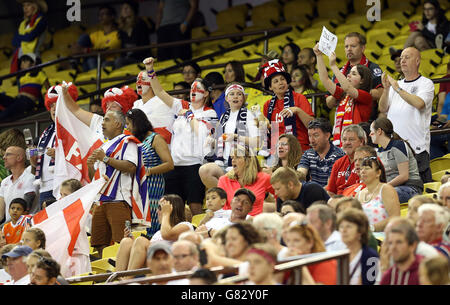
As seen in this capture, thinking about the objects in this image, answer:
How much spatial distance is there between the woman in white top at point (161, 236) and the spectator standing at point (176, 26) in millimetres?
5751

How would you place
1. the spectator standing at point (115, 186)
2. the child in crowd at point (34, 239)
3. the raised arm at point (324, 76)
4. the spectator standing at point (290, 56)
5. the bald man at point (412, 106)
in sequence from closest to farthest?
the child in crowd at point (34, 239) < the spectator standing at point (115, 186) < the bald man at point (412, 106) < the raised arm at point (324, 76) < the spectator standing at point (290, 56)

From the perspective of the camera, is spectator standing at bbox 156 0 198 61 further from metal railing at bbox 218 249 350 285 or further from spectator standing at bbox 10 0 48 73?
metal railing at bbox 218 249 350 285

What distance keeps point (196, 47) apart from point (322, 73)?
5637 mm

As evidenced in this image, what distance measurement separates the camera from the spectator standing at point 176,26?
45.6 feet

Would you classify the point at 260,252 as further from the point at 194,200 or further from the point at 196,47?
the point at 196,47

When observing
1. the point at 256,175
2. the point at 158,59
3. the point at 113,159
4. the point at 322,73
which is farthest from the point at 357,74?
the point at 158,59

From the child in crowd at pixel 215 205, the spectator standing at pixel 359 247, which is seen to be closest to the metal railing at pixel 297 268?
the spectator standing at pixel 359 247

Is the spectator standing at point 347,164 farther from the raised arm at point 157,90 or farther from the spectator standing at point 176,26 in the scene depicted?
the spectator standing at point 176,26

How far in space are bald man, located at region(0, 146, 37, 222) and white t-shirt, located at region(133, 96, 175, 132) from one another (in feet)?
4.94

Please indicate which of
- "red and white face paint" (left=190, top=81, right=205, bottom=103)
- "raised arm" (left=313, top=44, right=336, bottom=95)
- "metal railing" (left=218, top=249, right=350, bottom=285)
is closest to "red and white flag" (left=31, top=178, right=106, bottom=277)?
"red and white face paint" (left=190, top=81, right=205, bottom=103)

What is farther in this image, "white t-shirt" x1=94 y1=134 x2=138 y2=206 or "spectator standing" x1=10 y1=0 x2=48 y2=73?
"spectator standing" x1=10 y1=0 x2=48 y2=73

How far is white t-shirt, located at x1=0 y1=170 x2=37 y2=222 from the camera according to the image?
10453 millimetres

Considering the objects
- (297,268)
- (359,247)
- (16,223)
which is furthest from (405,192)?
(16,223)

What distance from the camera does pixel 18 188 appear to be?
10500mm
